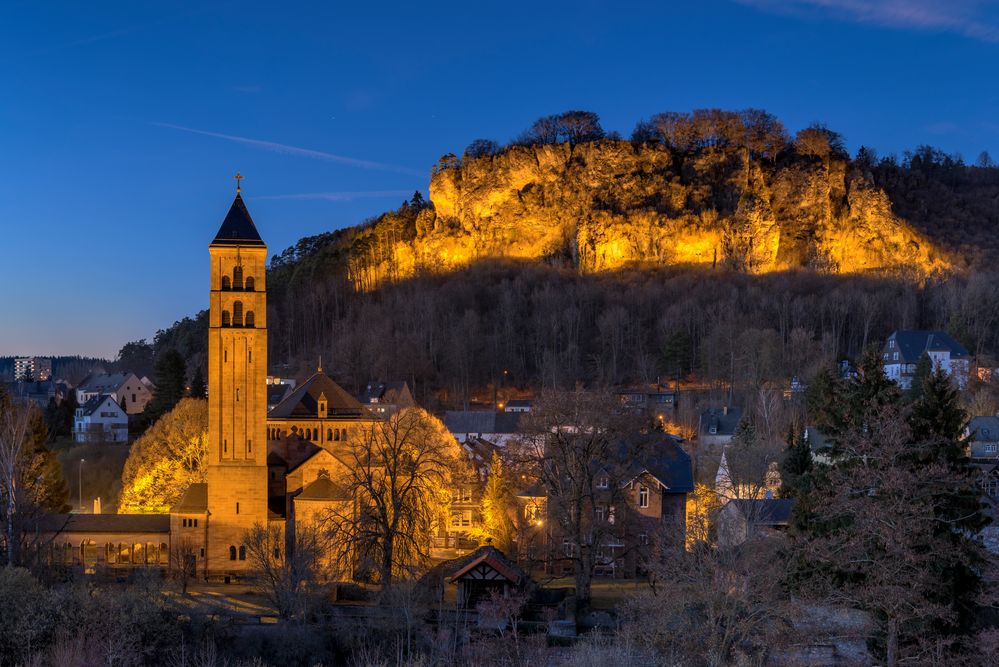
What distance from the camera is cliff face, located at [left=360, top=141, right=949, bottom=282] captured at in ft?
444

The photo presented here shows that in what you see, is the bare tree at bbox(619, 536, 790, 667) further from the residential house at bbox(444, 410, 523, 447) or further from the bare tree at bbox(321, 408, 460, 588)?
the residential house at bbox(444, 410, 523, 447)

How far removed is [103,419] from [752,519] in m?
65.2

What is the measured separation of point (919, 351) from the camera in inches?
3339

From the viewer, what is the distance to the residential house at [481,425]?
78.8 metres

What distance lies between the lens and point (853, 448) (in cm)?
2628

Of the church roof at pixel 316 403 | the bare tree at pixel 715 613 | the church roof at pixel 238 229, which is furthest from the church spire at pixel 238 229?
the bare tree at pixel 715 613

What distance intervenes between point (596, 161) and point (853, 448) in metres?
121

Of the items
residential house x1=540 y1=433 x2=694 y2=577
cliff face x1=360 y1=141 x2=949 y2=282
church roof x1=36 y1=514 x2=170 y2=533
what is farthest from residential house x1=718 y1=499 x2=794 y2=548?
cliff face x1=360 y1=141 x2=949 y2=282

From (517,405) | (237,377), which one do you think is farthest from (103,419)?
(237,377)

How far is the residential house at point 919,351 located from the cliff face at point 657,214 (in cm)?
4802

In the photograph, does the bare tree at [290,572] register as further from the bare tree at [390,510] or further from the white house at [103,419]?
the white house at [103,419]

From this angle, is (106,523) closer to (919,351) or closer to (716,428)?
(716,428)

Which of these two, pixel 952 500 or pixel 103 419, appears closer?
pixel 952 500

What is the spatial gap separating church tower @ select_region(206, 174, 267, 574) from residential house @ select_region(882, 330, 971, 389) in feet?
176
